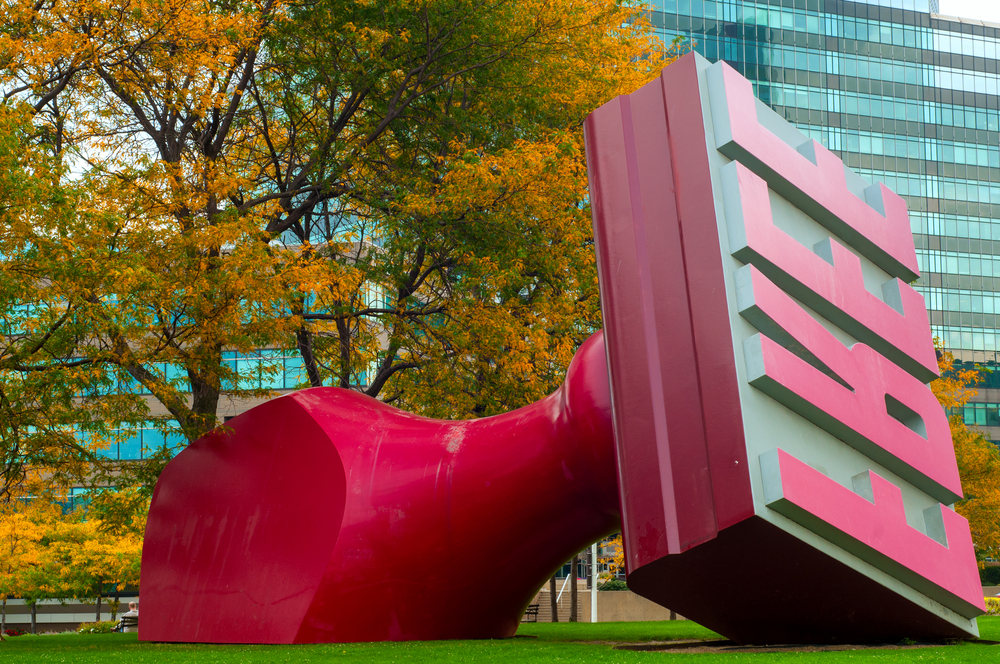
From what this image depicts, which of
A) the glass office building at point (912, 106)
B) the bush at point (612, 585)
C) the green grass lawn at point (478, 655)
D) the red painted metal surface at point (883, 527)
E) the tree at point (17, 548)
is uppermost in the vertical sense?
the glass office building at point (912, 106)

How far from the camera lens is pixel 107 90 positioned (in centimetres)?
1667

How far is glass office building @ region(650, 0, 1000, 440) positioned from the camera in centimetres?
6259

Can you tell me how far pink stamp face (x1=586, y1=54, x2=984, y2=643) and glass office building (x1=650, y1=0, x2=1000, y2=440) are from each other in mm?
56573

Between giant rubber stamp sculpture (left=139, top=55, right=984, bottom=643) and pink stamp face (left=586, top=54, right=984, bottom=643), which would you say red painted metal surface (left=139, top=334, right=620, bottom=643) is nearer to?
giant rubber stamp sculpture (left=139, top=55, right=984, bottom=643)

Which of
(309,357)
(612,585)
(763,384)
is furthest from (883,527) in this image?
(612,585)

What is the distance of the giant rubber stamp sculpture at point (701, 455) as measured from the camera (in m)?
6.93

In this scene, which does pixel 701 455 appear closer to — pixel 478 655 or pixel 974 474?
pixel 478 655

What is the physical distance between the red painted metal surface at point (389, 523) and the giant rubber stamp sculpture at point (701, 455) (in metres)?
0.03

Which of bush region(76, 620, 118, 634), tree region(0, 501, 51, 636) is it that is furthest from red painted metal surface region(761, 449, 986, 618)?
tree region(0, 501, 51, 636)

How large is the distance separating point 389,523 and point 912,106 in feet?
216

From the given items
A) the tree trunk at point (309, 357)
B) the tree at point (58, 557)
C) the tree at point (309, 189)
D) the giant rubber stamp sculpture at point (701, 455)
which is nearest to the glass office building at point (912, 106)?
the tree at point (58, 557)

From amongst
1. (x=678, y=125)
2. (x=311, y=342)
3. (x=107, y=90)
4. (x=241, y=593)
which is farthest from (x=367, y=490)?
(x=107, y=90)

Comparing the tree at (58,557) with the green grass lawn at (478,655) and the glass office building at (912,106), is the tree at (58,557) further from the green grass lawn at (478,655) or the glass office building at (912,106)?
the glass office building at (912,106)

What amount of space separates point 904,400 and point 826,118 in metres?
60.1
